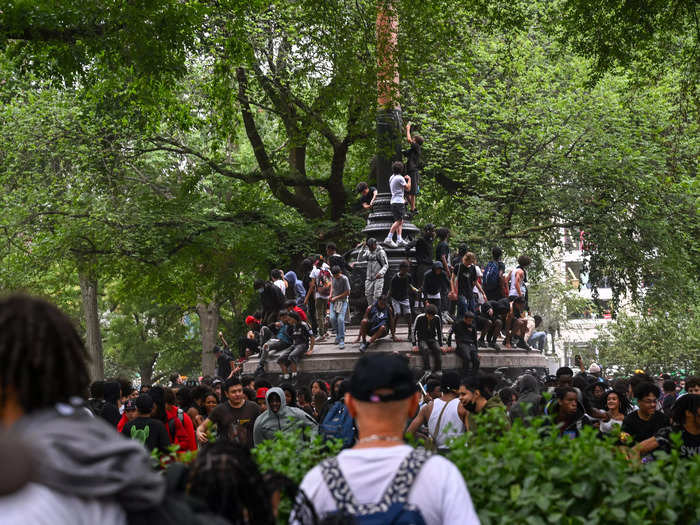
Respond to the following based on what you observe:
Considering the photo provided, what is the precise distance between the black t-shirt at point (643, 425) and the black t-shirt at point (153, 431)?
4.07 metres

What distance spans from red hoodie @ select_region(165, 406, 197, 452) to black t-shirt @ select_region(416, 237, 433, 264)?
412 inches

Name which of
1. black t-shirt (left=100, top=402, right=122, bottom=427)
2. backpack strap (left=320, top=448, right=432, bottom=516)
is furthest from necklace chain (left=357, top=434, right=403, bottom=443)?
black t-shirt (left=100, top=402, right=122, bottom=427)

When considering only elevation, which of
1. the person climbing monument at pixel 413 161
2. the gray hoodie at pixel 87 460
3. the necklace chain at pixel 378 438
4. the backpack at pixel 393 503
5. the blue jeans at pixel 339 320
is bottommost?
the backpack at pixel 393 503

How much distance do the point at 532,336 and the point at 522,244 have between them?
915cm

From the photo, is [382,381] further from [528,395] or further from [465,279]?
[465,279]

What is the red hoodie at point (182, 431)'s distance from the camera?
31.3 ft

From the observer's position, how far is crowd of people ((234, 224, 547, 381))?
17891 mm

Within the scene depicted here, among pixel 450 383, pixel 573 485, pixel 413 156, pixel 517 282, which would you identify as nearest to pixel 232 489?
pixel 573 485

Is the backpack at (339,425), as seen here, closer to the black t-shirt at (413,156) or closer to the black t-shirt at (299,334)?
the black t-shirt at (299,334)

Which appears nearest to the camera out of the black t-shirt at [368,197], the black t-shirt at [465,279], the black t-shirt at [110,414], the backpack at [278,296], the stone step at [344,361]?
the black t-shirt at [110,414]

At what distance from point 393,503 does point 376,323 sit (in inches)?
595

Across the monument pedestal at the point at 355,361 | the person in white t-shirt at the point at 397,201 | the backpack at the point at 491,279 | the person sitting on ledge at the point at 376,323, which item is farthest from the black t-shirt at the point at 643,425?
the backpack at the point at 491,279

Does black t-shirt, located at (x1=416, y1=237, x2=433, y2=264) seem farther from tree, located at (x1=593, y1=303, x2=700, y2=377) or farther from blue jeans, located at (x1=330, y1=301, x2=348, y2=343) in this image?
tree, located at (x1=593, y1=303, x2=700, y2=377)

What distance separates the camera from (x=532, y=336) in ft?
74.1
